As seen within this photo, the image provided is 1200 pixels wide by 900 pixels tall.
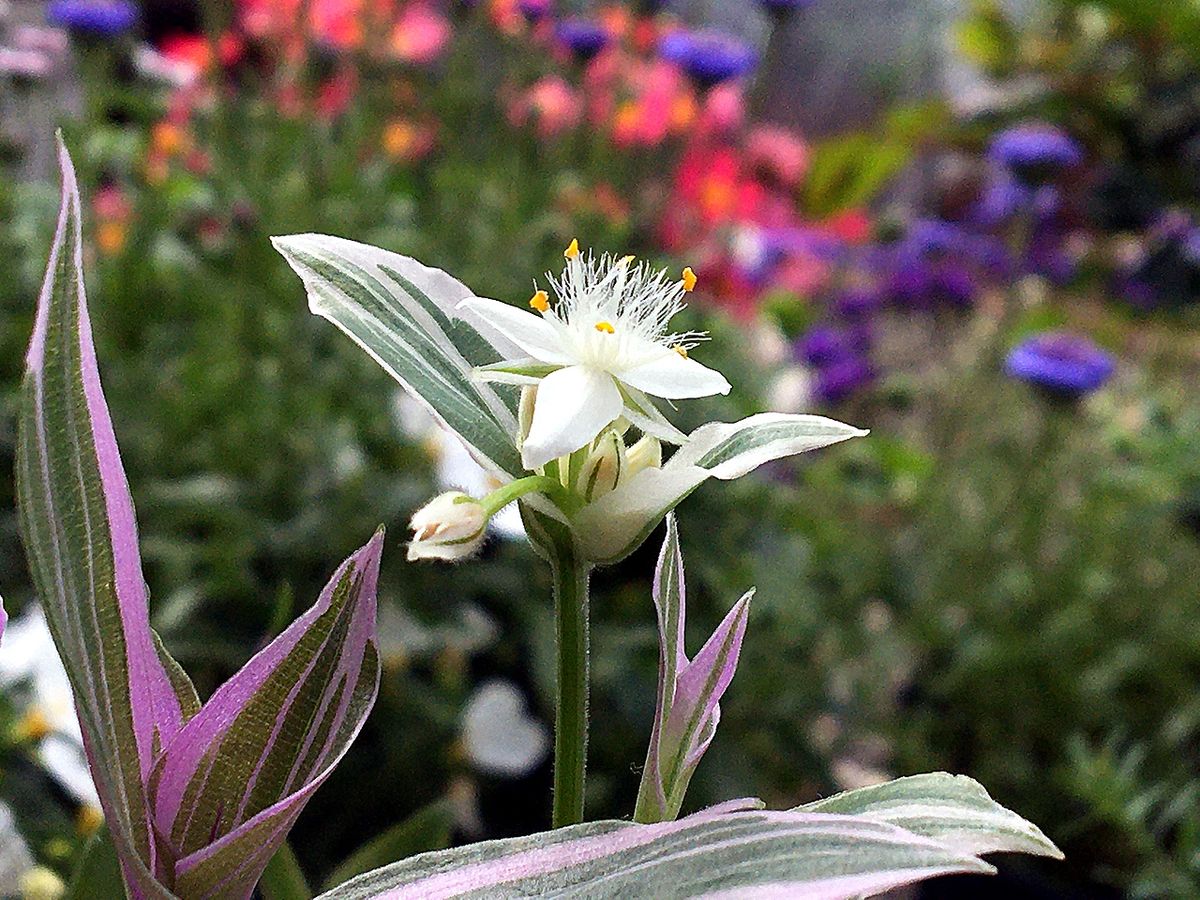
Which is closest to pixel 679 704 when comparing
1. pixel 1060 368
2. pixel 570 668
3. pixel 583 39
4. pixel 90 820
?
pixel 570 668

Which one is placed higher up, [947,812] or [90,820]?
[947,812]

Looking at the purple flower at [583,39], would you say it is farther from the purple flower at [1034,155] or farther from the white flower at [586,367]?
the white flower at [586,367]

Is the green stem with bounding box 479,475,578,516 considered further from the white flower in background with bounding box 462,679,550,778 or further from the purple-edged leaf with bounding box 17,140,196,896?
the white flower in background with bounding box 462,679,550,778

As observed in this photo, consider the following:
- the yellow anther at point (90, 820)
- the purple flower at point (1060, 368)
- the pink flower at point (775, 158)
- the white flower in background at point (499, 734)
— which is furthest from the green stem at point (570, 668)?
the pink flower at point (775, 158)

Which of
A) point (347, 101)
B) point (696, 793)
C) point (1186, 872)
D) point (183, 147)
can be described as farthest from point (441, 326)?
point (347, 101)

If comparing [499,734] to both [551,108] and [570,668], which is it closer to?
[570,668]

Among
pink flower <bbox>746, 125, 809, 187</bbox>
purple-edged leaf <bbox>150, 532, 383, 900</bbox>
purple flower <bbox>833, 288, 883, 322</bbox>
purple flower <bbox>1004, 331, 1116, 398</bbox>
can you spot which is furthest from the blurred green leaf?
pink flower <bbox>746, 125, 809, 187</bbox>

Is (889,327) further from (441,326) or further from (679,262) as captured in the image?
(441,326)
